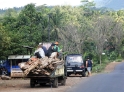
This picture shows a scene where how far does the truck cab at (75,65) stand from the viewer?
36094 millimetres

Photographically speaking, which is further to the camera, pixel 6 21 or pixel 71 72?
pixel 6 21

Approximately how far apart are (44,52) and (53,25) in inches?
1458

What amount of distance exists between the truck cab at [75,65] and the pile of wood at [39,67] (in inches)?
599

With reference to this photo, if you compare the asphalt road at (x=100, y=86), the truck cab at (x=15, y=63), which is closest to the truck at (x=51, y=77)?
the asphalt road at (x=100, y=86)

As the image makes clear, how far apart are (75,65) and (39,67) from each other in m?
16.1

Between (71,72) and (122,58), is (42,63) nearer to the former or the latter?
(71,72)

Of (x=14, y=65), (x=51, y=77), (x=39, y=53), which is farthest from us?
(x=14, y=65)

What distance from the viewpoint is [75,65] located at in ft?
120

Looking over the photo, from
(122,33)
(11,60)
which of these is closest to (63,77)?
(11,60)

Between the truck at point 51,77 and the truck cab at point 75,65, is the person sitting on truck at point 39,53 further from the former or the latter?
the truck cab at point 75,65

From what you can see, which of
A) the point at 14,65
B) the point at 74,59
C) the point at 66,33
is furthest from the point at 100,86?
the point at 66,33

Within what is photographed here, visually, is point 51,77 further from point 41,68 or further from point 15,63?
point 15,63

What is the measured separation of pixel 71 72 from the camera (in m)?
36.7

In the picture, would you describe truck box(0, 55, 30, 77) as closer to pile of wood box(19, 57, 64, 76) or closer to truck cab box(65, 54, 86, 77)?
truck cab box(65, 54, 86, 77)
